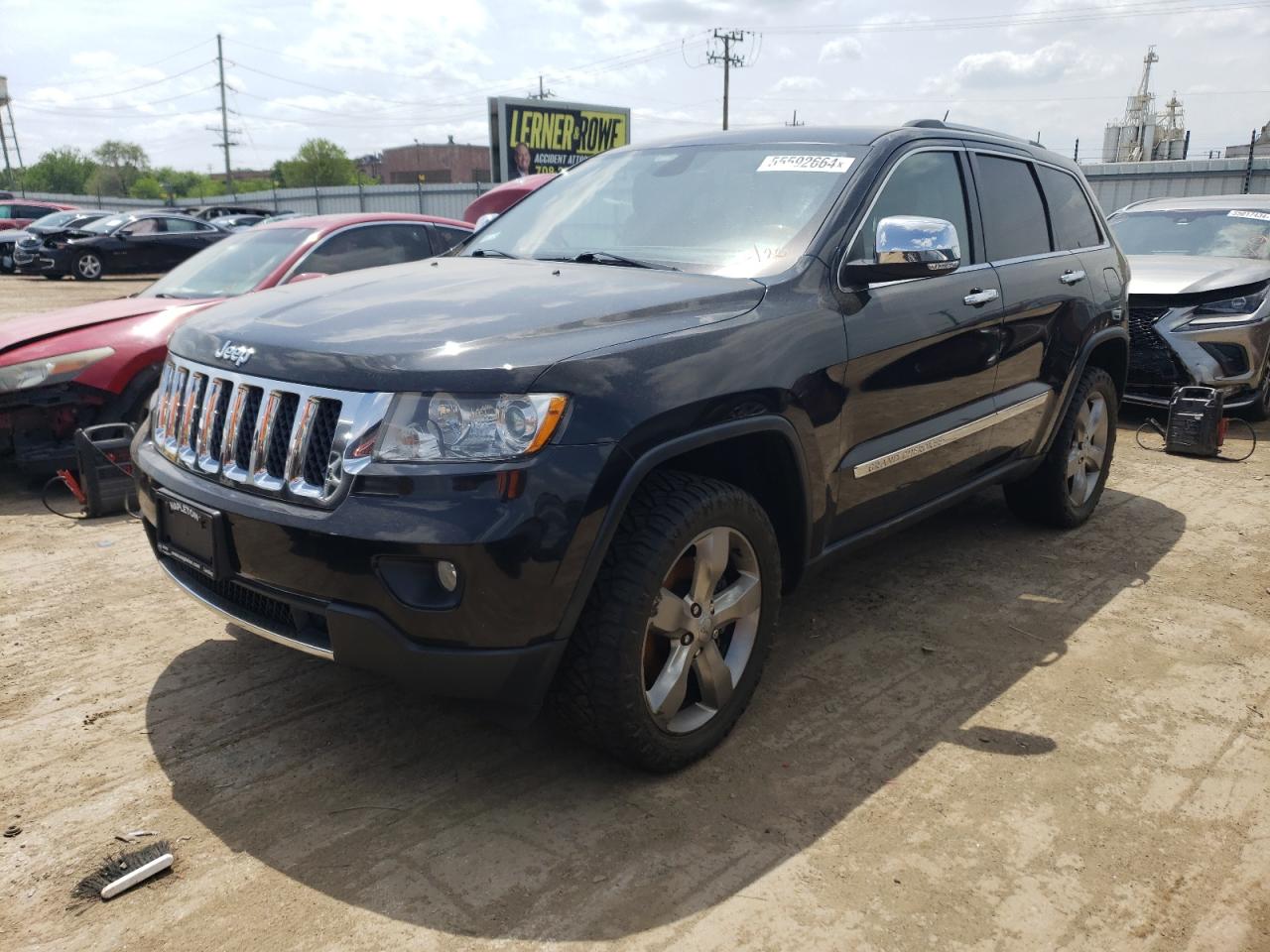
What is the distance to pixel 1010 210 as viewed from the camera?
15.0 feet

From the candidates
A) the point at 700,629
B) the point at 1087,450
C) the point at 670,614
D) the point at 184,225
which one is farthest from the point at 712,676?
the point at 184,225

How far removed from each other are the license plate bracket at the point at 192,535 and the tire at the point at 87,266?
68.3 feet

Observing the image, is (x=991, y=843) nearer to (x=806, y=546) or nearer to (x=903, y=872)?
(x=903, y=872)

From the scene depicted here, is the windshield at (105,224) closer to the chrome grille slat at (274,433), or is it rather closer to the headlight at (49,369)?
the headlight at (49,369)

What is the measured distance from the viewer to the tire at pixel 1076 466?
5129mm

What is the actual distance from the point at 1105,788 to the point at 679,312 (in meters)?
1.86

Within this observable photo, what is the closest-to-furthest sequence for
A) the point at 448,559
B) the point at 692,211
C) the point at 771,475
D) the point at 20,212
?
1. the point at 448,559
2. the point at 771,475
3. the point at 692,211
4. the point at 20,212

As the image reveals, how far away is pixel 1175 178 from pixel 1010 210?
20.1 m

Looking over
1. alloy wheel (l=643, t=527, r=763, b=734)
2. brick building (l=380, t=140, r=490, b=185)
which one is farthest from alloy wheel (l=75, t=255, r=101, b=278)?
brick building (l=380, t=140, r=490, b=185)

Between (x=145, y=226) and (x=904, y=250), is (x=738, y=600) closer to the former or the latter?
(x=904, y=250)

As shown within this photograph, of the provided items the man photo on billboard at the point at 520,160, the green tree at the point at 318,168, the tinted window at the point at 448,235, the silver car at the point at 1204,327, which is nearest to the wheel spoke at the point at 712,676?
the tinted window at the point at 448,235

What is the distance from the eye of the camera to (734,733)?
3291 millimetres

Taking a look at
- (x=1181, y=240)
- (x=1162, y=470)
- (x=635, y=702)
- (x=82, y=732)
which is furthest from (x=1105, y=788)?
(x=1181, y=240)

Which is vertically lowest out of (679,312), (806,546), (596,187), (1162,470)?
(1162,470)
